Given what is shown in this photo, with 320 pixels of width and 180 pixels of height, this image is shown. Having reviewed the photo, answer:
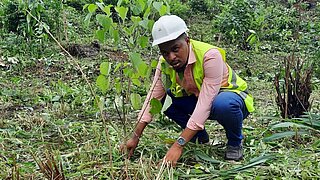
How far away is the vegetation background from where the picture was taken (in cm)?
232

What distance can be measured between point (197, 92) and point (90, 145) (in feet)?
2.15

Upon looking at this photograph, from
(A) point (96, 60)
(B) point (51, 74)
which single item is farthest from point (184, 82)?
(A) point (96, 60)

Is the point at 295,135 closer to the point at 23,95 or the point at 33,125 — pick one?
the point at 33,125

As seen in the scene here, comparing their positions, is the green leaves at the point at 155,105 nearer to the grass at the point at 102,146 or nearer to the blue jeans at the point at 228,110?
the grass at the point at 102,146

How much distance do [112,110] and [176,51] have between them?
5.06ft

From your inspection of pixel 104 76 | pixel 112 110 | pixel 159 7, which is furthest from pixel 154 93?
pixel 112 110

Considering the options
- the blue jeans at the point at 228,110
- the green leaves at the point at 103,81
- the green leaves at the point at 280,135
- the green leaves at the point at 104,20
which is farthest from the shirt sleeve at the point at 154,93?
the green leaves at the point at 280,135

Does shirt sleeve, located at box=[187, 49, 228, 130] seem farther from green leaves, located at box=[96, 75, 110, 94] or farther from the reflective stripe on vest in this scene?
green leaves, located at box=[96, 75, 110, 94]

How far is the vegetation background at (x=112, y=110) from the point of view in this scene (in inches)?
91.4

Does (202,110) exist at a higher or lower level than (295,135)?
higher

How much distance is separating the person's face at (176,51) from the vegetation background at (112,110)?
0.07 meters

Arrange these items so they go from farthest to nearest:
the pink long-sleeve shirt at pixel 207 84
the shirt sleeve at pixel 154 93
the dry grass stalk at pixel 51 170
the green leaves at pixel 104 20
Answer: the shirt sleeve at pixel 154 93 → the pink long-sleeve shirt at pixel 207 84 → the dry grass stalk at pixel 51 170 → the green leaves at pixel 104 20

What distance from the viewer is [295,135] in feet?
9.91

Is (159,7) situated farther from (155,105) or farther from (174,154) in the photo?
(174,154)
